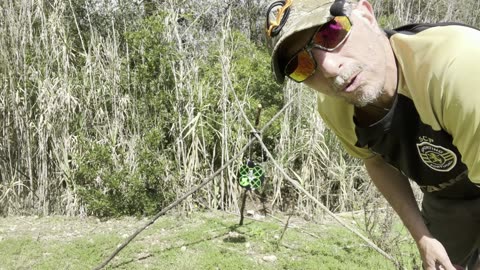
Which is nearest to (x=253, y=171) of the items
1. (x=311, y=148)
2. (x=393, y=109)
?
(x=311, y=148)

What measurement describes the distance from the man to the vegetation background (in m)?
2.75

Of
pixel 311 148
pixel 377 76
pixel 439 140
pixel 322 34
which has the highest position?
pixel 322 34

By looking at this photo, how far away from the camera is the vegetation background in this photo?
4516 millimetres

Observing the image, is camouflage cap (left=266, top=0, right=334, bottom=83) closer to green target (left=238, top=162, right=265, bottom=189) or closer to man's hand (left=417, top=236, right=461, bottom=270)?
man's hand (left=417, top=236, right=461, bottom=270)

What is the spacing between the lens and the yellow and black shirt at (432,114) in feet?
3.81

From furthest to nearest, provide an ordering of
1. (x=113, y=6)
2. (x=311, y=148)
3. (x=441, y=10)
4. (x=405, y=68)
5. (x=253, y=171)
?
(x=441, y=10), (x=113, y=6), (x=311, y=148), (x=253, y=171), (x=405, y=68)

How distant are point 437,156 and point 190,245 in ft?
8.78

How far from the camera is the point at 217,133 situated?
4.67 meters

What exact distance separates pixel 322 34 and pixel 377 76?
21 centimetres

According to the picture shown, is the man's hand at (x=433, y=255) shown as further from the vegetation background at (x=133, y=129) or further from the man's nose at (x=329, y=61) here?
the vegetation background at (x=133, y=129)

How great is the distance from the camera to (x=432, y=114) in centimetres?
132

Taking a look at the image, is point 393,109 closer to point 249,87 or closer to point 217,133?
point 217,133

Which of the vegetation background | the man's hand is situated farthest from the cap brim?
the vegetation background

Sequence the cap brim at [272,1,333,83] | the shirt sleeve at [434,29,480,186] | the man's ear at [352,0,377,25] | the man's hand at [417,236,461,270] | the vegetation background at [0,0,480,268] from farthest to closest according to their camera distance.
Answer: the vegetation background at [0,0,480,268] < the man's hand at [417,236,461,270] < the man's ear at [352,0,377,25] < the cap brim at [272,1,333,83] < the shirt sleeve at [434,29,480,186]
